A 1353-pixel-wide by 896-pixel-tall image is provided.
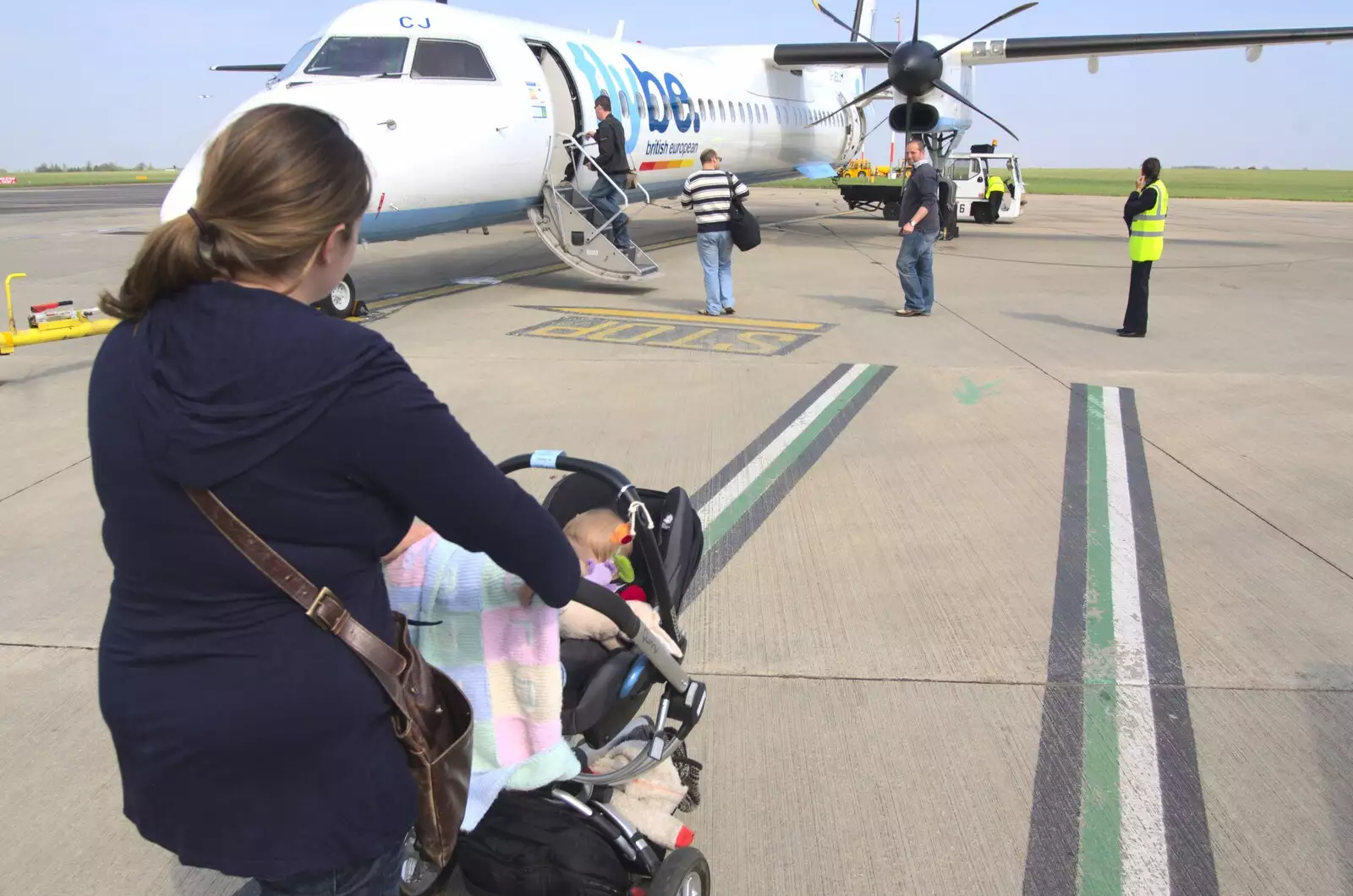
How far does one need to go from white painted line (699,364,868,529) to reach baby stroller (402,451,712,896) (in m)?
2.16

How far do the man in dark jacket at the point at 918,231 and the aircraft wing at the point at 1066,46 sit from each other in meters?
8.43

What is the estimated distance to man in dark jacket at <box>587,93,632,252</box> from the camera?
12328 mm

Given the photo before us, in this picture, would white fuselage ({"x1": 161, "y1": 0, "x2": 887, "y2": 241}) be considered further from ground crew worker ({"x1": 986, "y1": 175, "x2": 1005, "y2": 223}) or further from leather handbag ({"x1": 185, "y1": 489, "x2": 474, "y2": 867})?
ground crew worker ({"x1": 986, "y1": 175, "x2": 1005, "y2": 223})

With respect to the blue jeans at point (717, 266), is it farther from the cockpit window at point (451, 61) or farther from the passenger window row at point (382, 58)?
the passenger window row at point (382, 58)

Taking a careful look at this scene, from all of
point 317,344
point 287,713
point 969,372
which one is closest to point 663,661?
point 287,713

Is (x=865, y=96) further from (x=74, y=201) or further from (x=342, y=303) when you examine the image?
(x=74, y=201)

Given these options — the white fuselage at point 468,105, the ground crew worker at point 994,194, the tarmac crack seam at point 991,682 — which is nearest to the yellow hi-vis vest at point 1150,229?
the white fuselage at point 468,105

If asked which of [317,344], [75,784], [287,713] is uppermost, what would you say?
[317,344]

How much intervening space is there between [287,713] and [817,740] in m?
2.24

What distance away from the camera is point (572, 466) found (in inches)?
95.8

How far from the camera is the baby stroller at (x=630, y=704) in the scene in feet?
7.30

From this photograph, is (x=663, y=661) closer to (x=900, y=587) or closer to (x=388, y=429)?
(x=388, y=429)

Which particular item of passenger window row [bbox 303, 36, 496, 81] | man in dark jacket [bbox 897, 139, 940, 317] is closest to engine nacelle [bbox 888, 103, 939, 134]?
man in dark jacket [bbox 897, 139, 940, 317]

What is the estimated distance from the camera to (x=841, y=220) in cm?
2523
